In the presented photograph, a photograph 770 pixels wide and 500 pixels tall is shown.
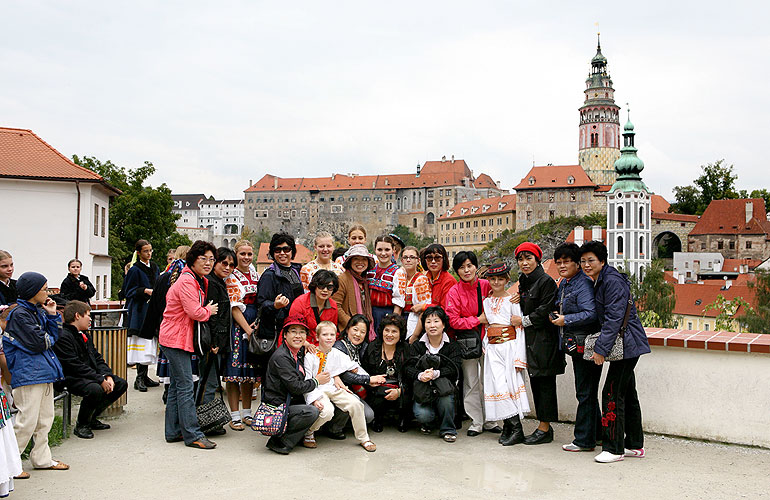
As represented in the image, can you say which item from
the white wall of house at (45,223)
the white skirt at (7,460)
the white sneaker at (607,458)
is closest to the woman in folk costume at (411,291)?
the white sneaker at (607,458)

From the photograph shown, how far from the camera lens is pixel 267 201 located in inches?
4483

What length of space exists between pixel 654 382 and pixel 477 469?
2.02 metres

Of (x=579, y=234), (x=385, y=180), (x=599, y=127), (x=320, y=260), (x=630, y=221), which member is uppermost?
(x=599, y=127)

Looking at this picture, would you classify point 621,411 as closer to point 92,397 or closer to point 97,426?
point 92,397

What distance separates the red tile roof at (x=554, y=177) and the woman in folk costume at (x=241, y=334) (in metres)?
87.7

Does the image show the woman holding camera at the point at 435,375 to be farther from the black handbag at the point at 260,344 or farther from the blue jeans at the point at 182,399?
the blue jeans at the point at 182,399

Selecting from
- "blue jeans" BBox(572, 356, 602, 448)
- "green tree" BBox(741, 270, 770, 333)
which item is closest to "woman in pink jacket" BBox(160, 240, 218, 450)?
"blue jeans" BBox(572, 356, 602, 448)

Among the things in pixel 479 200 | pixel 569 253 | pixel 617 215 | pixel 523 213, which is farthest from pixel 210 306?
pixel 479 200

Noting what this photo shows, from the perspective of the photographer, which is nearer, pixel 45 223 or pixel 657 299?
pixel 45 223

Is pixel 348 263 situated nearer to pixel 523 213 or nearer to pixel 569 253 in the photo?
pixel 569 253

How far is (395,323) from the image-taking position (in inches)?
224

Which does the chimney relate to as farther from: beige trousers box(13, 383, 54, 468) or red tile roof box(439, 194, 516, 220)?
beige trousers box(13, 383, 54, 468)

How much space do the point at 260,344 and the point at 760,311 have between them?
137 feet

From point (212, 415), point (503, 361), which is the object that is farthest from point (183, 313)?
point (503, 361)
